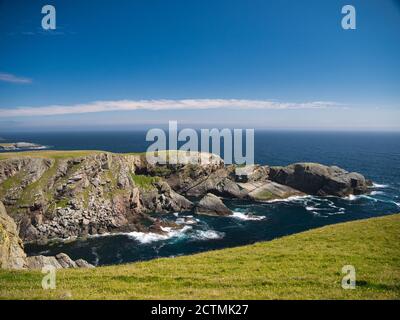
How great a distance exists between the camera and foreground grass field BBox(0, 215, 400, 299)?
16.8 metres

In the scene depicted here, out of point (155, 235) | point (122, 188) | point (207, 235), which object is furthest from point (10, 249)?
point (122, 188)

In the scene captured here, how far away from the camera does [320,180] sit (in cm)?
11744

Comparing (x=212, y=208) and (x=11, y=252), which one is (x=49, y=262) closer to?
(x=11, y=252)

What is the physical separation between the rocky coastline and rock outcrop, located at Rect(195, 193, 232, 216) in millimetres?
314

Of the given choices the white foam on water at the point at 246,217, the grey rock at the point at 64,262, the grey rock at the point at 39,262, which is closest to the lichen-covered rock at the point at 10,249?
the grey rock at the point at 39,262

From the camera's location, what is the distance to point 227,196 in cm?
11562

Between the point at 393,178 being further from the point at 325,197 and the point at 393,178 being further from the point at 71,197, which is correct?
the point at 71,197

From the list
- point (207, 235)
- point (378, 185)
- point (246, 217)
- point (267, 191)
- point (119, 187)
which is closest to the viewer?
point (207, 235)

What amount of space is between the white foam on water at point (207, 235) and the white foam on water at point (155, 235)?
3728 mm

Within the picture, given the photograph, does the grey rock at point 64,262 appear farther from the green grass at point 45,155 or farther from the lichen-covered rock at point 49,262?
the green grass at point 45,155

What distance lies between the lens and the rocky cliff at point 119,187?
3182 inches

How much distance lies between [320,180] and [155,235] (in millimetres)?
71800

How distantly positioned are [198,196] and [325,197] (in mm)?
47597
